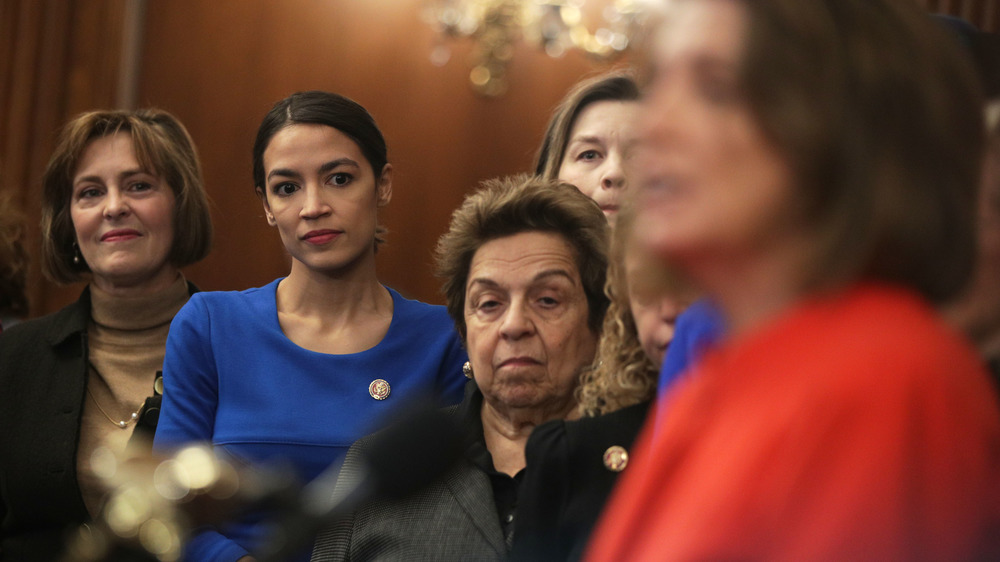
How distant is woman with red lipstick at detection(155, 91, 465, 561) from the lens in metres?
2.30

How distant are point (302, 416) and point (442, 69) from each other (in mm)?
3032

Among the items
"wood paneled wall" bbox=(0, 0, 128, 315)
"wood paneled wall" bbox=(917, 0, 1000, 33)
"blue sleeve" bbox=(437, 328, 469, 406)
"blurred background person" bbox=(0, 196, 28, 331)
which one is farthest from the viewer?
"wood paneled wall" bbox=(0, 0, 128, 315)

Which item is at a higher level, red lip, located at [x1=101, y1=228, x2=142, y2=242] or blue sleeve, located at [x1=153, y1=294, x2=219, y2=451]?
red lip, located at [x1=101, y1=228, x2=142, y2=242]

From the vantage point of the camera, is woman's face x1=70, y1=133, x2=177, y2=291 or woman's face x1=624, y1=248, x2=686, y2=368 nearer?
woman's face x1=624, y1=248, x2=686, y2=368

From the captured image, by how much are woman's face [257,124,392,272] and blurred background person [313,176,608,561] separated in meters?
0.34

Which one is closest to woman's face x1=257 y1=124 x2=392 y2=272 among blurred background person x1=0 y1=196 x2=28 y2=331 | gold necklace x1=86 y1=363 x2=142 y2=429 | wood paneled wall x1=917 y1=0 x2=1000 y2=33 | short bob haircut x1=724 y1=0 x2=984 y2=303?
gold necklace x1=86 y1=363 x2=142 y2=429

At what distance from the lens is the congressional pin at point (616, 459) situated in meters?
1.55

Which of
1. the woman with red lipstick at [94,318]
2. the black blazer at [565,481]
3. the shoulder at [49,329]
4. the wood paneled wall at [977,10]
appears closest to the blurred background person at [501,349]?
the black blazer at [565,481]

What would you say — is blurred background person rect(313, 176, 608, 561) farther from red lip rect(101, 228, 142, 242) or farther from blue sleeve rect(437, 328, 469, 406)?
red lip rect(101, 228, 142, 242)

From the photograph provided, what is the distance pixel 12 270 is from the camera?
3238 mm

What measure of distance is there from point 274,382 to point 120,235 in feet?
2.64

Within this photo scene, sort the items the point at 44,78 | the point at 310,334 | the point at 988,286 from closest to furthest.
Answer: the point at 988,286
the point at 310,334
the point at 44,78

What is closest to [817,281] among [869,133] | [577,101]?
[869,133]

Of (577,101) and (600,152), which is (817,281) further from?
(577,101)
